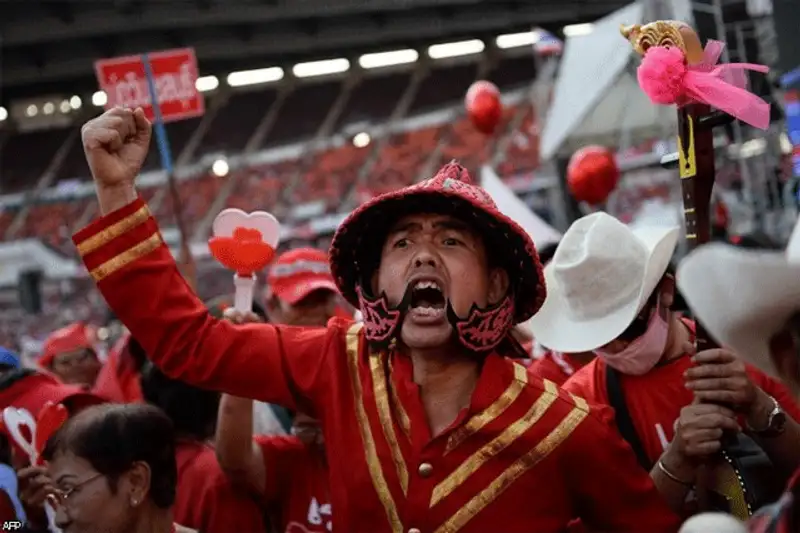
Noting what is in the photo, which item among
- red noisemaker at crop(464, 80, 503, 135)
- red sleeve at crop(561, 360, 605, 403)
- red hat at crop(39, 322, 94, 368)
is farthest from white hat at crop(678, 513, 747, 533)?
red noisemaker at crop(464, 80, 503, 135)

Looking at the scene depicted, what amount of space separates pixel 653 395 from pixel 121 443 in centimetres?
127

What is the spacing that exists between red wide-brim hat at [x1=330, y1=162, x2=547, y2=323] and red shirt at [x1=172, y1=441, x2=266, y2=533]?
76 cm

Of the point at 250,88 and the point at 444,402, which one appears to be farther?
the point at 250,88

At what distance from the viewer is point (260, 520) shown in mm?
2648

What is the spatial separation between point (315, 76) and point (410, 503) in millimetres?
22563

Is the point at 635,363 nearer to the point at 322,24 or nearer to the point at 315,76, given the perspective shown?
the point at 322,24

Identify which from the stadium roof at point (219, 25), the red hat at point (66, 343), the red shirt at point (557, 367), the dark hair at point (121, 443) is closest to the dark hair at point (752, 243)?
the red shirt at point (557, 367)

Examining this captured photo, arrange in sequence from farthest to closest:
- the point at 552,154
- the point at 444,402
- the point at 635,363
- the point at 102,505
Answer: the point at 552,154, the point at 635,363, the point at 102,505, the point at 444,402

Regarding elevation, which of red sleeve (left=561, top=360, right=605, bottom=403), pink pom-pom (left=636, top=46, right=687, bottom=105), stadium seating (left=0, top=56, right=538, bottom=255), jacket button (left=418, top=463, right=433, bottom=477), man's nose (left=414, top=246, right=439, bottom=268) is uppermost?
stadium seating (left=0, top=56, right=538, bottom=255)

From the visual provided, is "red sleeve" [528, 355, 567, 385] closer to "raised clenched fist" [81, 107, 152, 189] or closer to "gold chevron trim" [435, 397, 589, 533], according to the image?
"gold chevron trim" [435, 397, 589, 533]

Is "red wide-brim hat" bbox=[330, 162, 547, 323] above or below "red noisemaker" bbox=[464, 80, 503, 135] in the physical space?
below

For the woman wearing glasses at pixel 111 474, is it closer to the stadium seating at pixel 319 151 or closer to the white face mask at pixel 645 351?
the white face mask at pixel 645 351

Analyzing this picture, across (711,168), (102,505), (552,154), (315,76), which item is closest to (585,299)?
(711,168)

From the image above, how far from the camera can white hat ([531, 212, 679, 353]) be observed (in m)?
2.40
